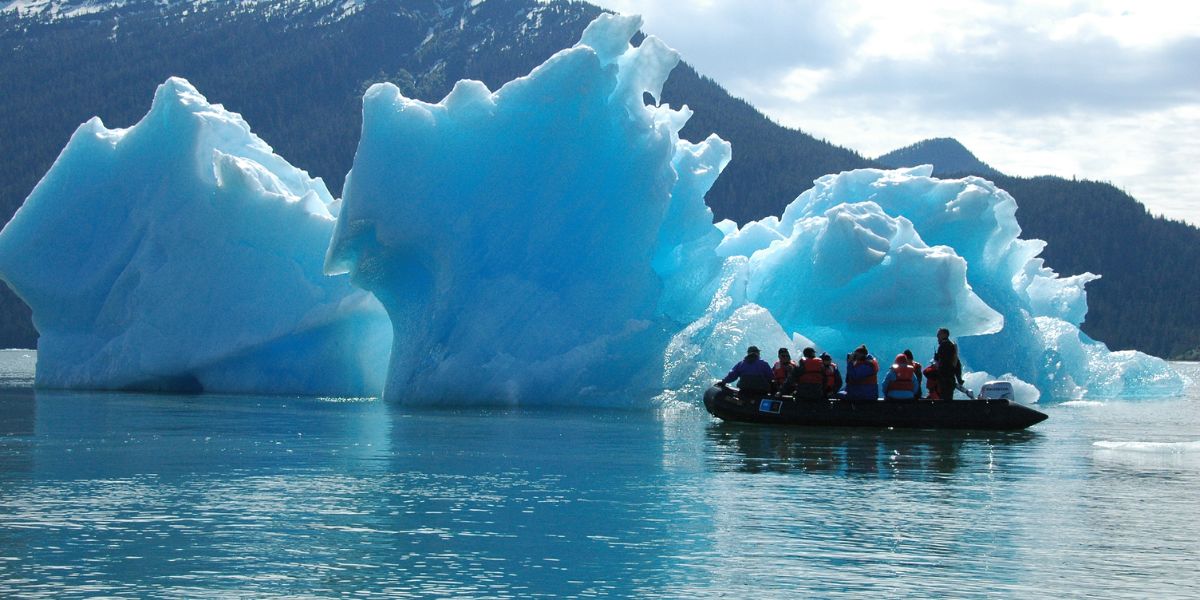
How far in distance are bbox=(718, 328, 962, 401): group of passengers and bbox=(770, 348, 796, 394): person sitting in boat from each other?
18mm

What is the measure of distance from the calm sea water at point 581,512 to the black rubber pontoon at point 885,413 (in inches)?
20.1

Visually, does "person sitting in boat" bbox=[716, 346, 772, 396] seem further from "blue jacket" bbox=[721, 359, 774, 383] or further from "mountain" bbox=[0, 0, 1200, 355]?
"mountain" bbox=[0, 0, 1200, 355]

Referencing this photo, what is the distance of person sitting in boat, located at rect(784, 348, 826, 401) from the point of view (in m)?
18.3

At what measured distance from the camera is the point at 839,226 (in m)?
22.9

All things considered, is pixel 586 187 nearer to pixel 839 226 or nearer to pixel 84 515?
pixel 839 226

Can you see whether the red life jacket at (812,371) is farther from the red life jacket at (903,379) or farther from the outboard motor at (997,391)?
the outboard motor at (997,391)

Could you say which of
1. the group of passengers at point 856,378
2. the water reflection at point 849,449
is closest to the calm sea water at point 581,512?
the water reflection at point 849,449

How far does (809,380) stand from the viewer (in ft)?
60.2

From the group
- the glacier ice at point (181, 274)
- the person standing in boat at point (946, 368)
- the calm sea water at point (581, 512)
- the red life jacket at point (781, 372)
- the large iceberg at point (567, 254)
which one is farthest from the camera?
the glacier ice at point (181, 274)

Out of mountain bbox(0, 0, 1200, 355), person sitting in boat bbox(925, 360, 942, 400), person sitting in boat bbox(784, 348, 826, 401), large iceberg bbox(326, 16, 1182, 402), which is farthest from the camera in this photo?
mountain bbox(0, 0, 1200, 355)

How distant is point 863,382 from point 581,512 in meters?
8.83

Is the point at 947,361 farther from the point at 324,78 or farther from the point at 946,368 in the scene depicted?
the point at 324,78

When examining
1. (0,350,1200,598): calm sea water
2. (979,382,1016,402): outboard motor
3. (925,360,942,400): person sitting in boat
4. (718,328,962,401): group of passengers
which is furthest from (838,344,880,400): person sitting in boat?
(979,382,1016,402): outboard motor

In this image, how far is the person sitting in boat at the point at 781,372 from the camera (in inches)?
738
